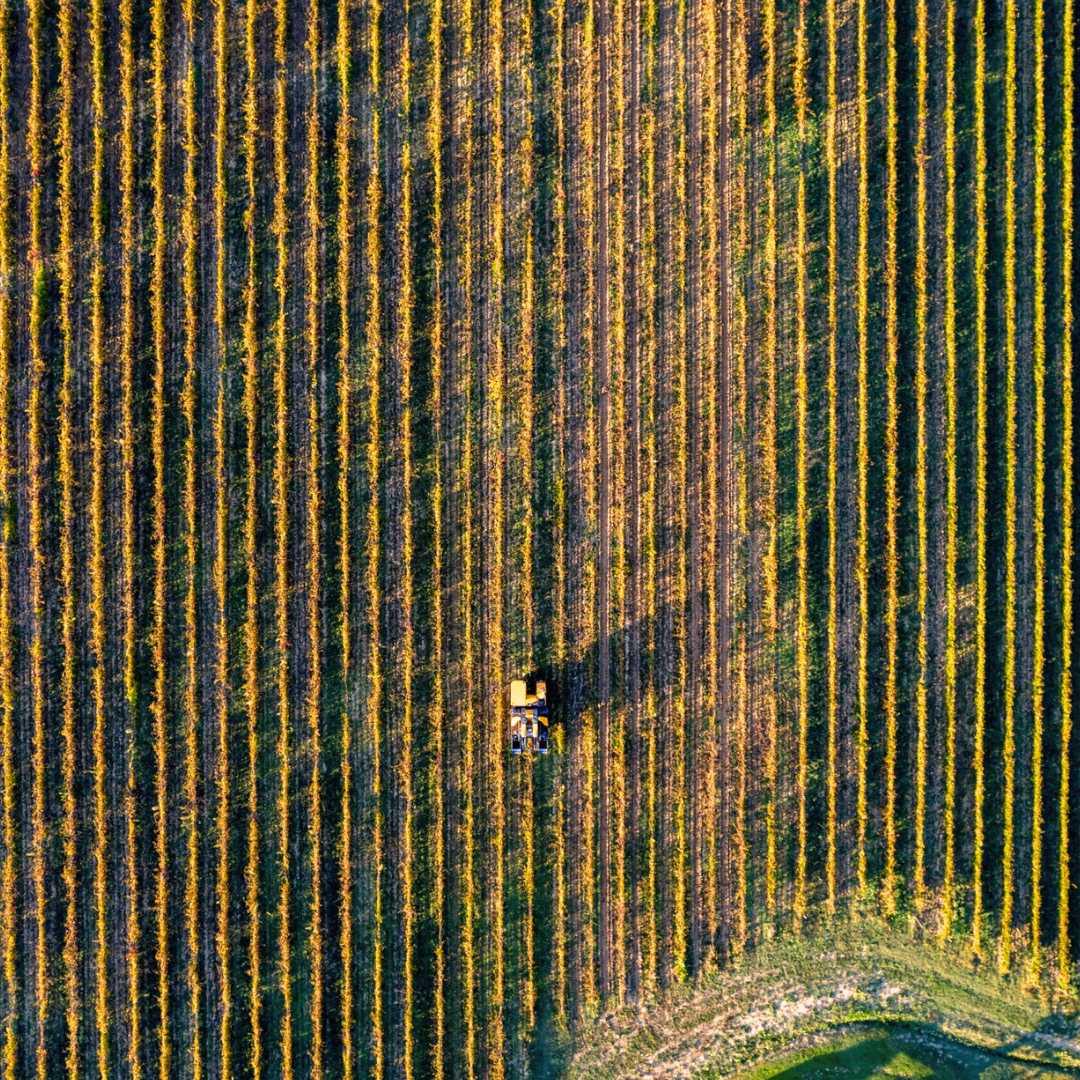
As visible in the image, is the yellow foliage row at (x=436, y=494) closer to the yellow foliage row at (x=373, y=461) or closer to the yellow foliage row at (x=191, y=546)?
the yellow foliage row at (x=373, y=461)

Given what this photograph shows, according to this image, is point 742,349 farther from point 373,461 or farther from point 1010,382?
point 373,461

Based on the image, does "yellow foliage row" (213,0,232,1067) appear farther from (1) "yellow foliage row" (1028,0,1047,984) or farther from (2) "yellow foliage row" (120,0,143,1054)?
(1) "yellow foliage row" (1028,0,1047,984)

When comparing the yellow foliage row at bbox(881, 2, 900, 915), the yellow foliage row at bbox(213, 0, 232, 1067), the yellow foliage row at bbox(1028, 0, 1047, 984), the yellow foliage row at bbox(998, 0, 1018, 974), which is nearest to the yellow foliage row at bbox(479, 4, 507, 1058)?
the yellow foliage row at bbox(213, 0, 232, 1067)

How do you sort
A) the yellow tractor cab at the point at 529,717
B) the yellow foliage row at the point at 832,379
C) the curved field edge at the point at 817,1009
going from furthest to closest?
the yellow foliage row at the point at 832,379 → the curved field edge at the point at 817,1009 → the yellow tractor cab at the point at 529,717

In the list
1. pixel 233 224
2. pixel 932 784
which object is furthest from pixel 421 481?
pixel 932 784

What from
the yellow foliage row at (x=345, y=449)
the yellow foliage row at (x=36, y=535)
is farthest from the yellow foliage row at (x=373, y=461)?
the yellow foliage row at (x=36, y=535)

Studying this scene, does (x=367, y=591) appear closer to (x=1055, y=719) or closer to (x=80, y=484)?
(x=80, y=484)
